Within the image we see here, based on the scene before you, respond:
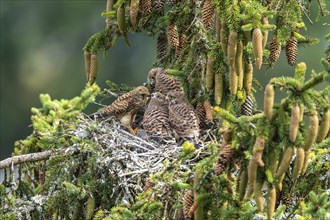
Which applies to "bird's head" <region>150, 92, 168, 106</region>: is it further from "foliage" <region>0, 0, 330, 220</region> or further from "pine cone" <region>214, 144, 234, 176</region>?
"pine cone" <region>214, 144, 234, 176</region>

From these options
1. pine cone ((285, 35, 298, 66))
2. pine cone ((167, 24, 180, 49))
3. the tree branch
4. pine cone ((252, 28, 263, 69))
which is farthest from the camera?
the tree branch

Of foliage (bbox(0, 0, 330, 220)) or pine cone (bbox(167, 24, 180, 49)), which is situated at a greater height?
pine cone (bbox(167, 24, 180, 49))

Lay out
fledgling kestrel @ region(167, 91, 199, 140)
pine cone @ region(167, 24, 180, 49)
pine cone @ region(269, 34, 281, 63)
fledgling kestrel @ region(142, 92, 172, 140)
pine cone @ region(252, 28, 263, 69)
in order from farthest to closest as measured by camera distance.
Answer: fledgling kestrel @ region(142, 92, 172, 140) < fledgling kestrel @ region(167, 91, 199, 140) < pine cone @ region(167, 24, 180, 49) < pine cone @ region(269, 34, 281, 63) < pine cone @ region(252, 28, 263, 69)

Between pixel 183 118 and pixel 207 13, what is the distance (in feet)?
3.00

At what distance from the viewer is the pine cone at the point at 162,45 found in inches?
300

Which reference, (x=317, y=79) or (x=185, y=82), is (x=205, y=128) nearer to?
(x=185, y=82)

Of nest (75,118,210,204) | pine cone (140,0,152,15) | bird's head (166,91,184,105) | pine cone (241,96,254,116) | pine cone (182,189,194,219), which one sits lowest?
pine cone (182,189,194,219)

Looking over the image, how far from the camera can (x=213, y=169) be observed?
17.2ft

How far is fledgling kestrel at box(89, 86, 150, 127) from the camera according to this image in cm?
795

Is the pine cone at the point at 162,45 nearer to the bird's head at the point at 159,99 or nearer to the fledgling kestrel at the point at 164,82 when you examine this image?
the fledgling kestrel at the point at 164,82

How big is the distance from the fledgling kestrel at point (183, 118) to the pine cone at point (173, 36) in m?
Answer: 0.49

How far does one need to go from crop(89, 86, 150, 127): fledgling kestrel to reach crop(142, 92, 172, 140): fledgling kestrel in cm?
9

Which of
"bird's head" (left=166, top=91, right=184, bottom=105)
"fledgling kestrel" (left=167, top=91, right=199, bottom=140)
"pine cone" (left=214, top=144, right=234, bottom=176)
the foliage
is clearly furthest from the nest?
"pine cone" (left=214, top=144, right=234, bottom=176)

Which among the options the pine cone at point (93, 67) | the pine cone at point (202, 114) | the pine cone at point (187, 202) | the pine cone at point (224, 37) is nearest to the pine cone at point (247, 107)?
the pine cone at point (202, 114)
